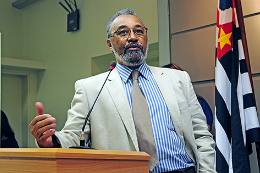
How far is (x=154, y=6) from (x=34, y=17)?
8.02 feet

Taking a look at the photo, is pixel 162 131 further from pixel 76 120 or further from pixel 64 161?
pixel 64 161

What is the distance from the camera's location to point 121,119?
5.07 feet

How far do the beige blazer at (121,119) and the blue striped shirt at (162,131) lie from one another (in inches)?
1.2

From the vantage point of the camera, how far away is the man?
1.50m

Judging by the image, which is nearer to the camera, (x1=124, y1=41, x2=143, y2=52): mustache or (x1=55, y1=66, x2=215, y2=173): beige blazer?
(x1=55, y1=66, x2=215, y2=173): beige blazer

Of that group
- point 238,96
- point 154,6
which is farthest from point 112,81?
point 154,6

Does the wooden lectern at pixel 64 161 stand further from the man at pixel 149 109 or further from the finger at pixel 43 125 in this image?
the man at pixel 149 109

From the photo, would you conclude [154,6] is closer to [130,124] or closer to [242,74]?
[242,74]

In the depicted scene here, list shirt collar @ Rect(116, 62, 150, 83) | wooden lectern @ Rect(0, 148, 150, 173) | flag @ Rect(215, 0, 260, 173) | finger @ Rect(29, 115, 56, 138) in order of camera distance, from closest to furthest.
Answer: wooden lectern @ Rect(0, 148, 150, 173)
finger @ Rect(29, 115, 56, 138)
shirt collar @ Rect(116, 62, 150, 83)
flag @ Rect(215, 0, 260, 173)

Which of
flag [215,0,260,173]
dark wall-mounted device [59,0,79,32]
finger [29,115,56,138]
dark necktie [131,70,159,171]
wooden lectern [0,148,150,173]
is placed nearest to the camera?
wooden lectern [0,148,150,173]

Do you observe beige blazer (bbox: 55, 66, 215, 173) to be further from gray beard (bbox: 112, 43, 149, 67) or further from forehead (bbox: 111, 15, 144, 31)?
forehead (bbox: 111, 15, 144, 31)

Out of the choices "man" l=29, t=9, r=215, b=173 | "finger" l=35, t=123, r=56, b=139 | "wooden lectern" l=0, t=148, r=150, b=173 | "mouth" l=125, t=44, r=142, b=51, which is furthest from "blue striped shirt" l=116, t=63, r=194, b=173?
"finger" l=35, t=123, r=56, b=139

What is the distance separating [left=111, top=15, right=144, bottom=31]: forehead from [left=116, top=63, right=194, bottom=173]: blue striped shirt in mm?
299

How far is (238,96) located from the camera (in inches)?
86.6
